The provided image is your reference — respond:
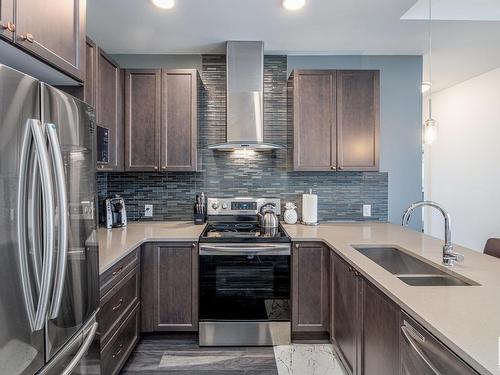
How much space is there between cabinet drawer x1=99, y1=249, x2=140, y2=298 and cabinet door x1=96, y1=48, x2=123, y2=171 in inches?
29.2

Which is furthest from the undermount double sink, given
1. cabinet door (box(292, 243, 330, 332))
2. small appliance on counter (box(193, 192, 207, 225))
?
small appliance on counter (box(193, 192, 207, 225))

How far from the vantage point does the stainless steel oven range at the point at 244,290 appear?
96.3 inches

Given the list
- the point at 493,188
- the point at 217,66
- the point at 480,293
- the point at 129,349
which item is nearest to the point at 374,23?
the point at 217,66

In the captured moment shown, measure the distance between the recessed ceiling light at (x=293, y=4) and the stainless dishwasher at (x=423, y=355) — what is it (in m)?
2.04

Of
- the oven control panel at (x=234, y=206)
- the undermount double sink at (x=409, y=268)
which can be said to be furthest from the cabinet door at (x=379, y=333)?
the oven control panel at (x=234, y=206)

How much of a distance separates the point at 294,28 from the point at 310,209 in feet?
5.21

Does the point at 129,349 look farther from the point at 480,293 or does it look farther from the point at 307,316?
the point at 480,293

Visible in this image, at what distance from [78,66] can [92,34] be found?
151cm

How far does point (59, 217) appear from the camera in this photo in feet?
3.65

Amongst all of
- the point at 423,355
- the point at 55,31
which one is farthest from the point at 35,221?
the point at 423,355

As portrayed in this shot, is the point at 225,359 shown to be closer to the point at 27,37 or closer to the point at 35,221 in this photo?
the point at 35,221

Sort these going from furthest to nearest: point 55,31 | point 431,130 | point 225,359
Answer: point 431,130 < point 225,359 < point 55,31

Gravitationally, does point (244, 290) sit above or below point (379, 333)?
below

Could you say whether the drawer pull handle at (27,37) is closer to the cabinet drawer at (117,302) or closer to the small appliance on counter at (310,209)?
the cabinet drawer at (117,302)
